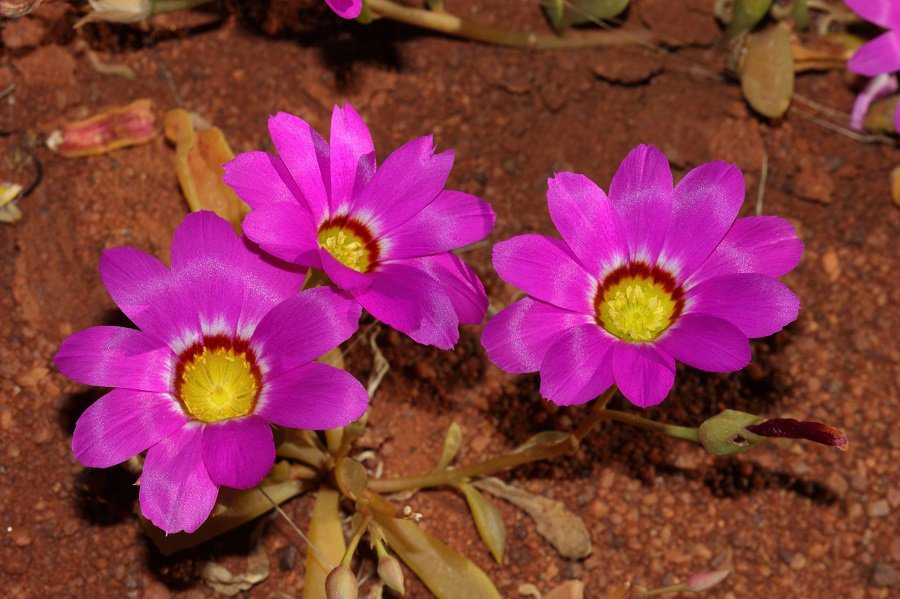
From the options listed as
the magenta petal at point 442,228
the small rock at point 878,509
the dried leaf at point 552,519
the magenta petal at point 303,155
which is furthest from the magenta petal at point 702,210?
the small rock at point 878,509

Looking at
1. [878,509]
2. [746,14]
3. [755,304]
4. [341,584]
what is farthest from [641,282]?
[746,14]

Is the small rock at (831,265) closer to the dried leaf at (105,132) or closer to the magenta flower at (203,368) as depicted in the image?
the magenta flower at (203,368)

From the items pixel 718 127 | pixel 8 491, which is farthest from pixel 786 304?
pixel 8 491

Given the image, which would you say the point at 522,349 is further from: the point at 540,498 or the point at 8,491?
the point at 8,491

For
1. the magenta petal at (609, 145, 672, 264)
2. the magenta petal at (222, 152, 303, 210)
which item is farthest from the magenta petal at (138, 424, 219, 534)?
the magenta petal at (609, 145, 672, 264)

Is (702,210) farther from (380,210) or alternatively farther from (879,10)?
(879,10)

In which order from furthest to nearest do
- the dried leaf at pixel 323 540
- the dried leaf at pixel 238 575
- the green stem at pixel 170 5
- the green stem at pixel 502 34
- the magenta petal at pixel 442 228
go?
the green stem at pixel 502 34, the green stem at pixel 170 5, the dried leaf at pixel 238 575, the dried leaf at pixel 323 540, the magenta petal at pixel 442 228

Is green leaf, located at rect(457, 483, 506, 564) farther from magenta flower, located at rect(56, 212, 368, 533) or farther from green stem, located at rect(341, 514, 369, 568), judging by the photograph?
magenta flower, located at rect(56, 212, 368, 533)
